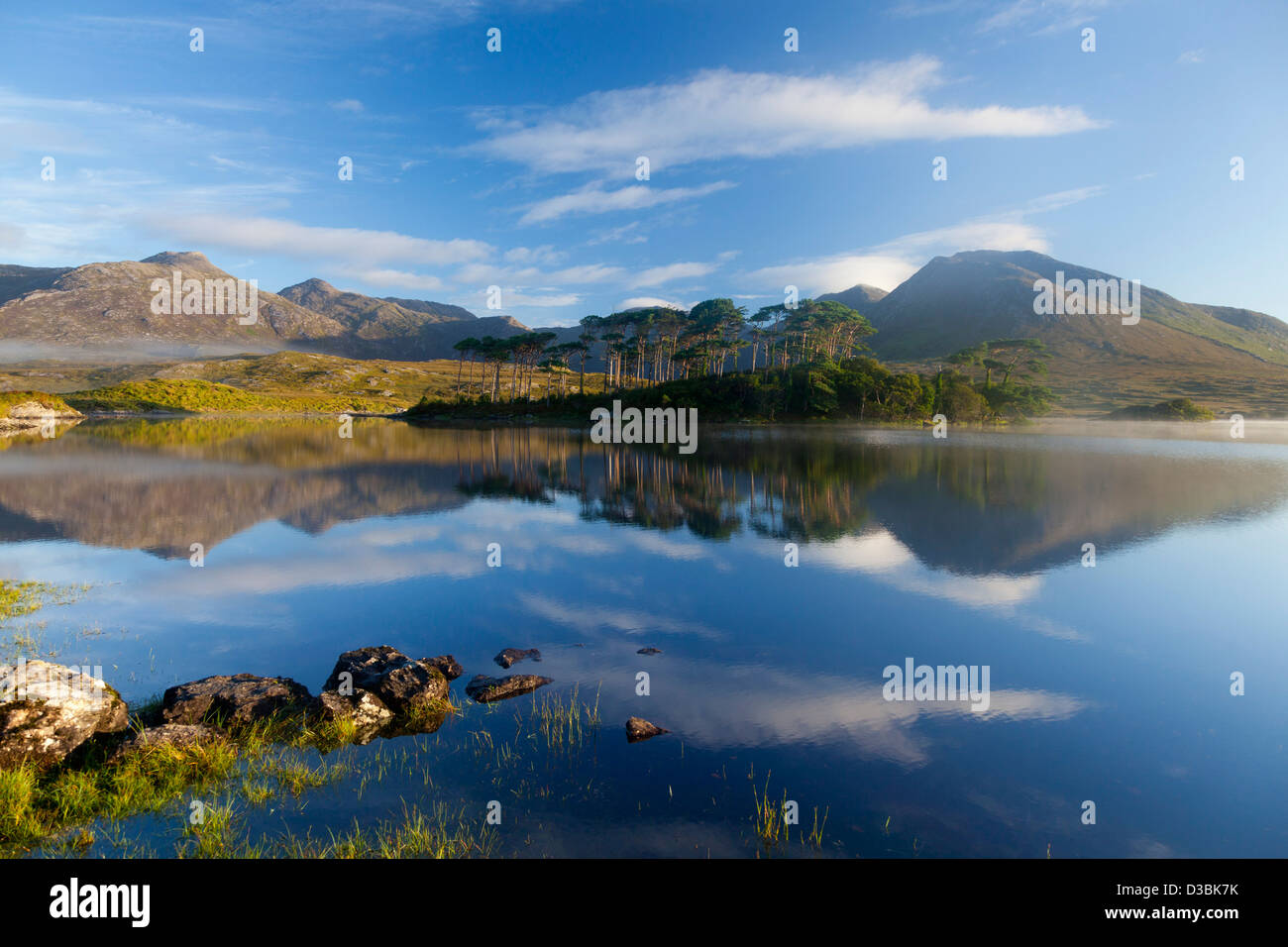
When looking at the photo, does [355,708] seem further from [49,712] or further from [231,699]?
[49,712]

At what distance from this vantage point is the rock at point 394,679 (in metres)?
10.4

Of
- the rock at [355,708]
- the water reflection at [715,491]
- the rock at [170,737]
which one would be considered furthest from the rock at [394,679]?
the water reflection at [715,491]

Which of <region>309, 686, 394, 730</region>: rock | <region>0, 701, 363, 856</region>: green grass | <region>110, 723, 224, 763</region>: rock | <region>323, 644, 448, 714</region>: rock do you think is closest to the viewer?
<region>0, 701, 363, 856</region>: green grass

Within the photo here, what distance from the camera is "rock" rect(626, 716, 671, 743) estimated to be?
9570 millimetres

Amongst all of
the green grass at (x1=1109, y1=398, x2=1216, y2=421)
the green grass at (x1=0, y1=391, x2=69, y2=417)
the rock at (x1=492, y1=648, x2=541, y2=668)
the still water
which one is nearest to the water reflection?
the still water

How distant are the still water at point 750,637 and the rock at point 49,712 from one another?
6.42 ft

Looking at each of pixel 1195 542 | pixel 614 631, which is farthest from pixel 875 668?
pixel 1195 542

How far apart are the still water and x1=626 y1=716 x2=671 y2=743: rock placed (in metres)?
0.37

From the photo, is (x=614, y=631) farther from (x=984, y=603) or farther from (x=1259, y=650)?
(x=1259, y=650)

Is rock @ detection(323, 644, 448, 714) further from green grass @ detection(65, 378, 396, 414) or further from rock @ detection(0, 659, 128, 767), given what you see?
green grass @ detection(65, 378, 396, 414)

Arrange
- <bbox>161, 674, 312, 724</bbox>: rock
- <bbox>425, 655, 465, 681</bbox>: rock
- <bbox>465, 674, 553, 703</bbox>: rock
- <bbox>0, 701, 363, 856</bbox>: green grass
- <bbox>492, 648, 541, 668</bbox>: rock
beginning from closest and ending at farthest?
<bbox>0, 701, 363, 856</bbox>: green grass, <bbox>161, 674, 312, 724</bbox>: rock, <bbox>465, 674, 553, 703</bbox>: rock, <bbox>425, 655, 465, 681</bbox>: rock, <bbox>492, 648, 541, 668</bbox>: rock

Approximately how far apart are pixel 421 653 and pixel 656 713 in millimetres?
5581

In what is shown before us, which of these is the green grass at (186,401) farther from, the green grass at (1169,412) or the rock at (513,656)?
the green grass at (1169,412)

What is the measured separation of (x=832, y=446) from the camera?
6119 centimetres
